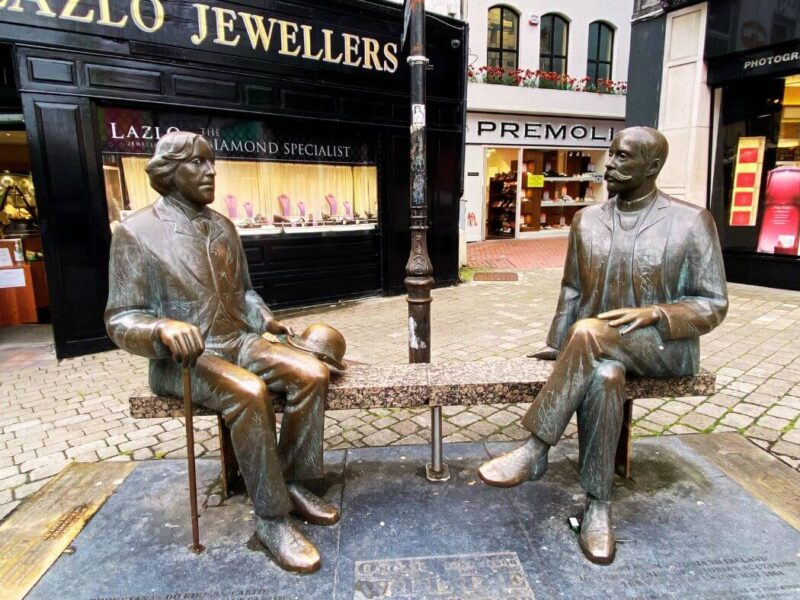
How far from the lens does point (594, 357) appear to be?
8.16ft

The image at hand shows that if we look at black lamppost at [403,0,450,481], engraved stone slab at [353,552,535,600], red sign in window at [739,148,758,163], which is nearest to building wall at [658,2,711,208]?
red sign in window at [739,148,758,163]

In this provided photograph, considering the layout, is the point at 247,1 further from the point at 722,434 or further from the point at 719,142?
the point at 719,142

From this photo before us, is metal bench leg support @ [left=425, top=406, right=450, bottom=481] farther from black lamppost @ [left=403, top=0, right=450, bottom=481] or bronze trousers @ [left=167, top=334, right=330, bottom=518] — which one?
black lamppost @ [left=403, top=0, right=450, bottom=481]

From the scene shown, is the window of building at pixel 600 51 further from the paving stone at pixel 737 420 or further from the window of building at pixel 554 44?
the paving stone at pixel 737 420

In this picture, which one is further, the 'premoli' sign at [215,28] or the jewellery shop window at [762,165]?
the jewellery shop window at [762,165]

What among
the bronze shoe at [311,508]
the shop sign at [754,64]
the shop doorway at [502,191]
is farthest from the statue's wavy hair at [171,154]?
the shop doorway at [502,191]

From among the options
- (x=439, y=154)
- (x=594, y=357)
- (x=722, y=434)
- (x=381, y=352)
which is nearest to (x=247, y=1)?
(x=439, y=154)

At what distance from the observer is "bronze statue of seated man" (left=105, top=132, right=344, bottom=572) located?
2.37 metres

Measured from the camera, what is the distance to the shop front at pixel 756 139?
8039mm

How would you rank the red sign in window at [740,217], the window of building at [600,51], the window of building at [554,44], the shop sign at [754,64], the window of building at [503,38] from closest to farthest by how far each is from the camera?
the shop sign at [754,64] → the red sign in window at [740,217] → the window of building at [503,38] → the window of building at [554,44] → the window of building at [600,51]

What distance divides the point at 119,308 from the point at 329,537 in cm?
149

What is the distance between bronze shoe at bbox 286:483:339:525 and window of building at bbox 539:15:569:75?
16299 millimetres

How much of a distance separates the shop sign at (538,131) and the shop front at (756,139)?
7.22m

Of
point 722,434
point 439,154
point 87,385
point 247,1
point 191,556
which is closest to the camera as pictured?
point 191,556
